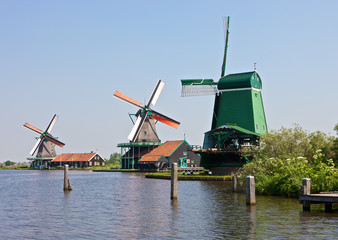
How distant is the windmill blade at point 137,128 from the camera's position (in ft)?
300

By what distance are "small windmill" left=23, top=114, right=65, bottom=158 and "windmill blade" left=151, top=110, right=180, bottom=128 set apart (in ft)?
147

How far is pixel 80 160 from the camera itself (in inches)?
5079

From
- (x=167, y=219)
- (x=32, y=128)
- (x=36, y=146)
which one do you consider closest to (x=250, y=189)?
(x=167, y=219)

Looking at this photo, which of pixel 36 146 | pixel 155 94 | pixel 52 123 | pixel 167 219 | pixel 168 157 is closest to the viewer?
pixel 167 219

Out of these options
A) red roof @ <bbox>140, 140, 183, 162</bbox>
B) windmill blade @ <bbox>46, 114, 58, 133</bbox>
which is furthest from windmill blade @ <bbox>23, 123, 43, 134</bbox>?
red roof @ <bbox>140, 140, 183, 162</bbox>

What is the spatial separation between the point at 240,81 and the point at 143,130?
39002mm

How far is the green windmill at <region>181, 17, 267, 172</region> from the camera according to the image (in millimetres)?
57219

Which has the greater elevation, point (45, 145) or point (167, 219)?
point (45, 145)

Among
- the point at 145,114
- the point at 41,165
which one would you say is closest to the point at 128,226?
the point at 145,114

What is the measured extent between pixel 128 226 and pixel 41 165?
120 metres

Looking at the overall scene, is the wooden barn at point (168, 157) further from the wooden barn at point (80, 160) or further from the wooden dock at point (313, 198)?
the wooden dock at point (313, 198)

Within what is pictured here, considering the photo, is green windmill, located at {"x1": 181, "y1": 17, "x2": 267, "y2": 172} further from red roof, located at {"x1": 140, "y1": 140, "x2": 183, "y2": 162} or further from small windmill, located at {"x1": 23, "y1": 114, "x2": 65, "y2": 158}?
small windmill, located at {"x1": 23, "y1": 114, "x2": 65, "y2": 158}

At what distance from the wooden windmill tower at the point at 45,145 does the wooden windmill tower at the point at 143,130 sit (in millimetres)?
34242

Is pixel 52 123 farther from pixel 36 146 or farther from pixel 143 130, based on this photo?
pixel 143 130
